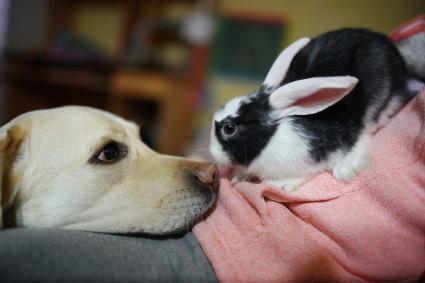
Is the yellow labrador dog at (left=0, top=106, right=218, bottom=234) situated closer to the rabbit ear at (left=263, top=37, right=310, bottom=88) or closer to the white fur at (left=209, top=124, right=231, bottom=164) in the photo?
Result: the white fur at (left=209, top=124, right=231, bottom=164)

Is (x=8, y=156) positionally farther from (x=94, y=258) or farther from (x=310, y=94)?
(x=310, y=94)

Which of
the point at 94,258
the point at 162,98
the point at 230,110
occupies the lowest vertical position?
the point at 162,98

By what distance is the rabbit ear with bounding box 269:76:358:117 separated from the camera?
88 centimetres

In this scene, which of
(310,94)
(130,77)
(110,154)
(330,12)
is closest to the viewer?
(310,94)

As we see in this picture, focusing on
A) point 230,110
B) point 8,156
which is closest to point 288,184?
point 230,110

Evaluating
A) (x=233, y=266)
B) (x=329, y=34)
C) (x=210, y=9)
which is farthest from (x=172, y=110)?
(x=233, y=266)

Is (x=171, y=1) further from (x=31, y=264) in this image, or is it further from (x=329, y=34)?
(x=31, y=264)

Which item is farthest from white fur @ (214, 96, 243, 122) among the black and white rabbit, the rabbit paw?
→ the rabbit paw

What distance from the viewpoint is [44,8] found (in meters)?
4.48

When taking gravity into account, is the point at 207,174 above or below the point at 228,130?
below

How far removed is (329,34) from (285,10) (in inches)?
112

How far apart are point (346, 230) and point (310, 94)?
1.06 ft

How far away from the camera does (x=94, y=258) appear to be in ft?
2.57

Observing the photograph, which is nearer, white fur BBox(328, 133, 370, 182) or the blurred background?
white fur BBox(328, 133, 370, 182)
